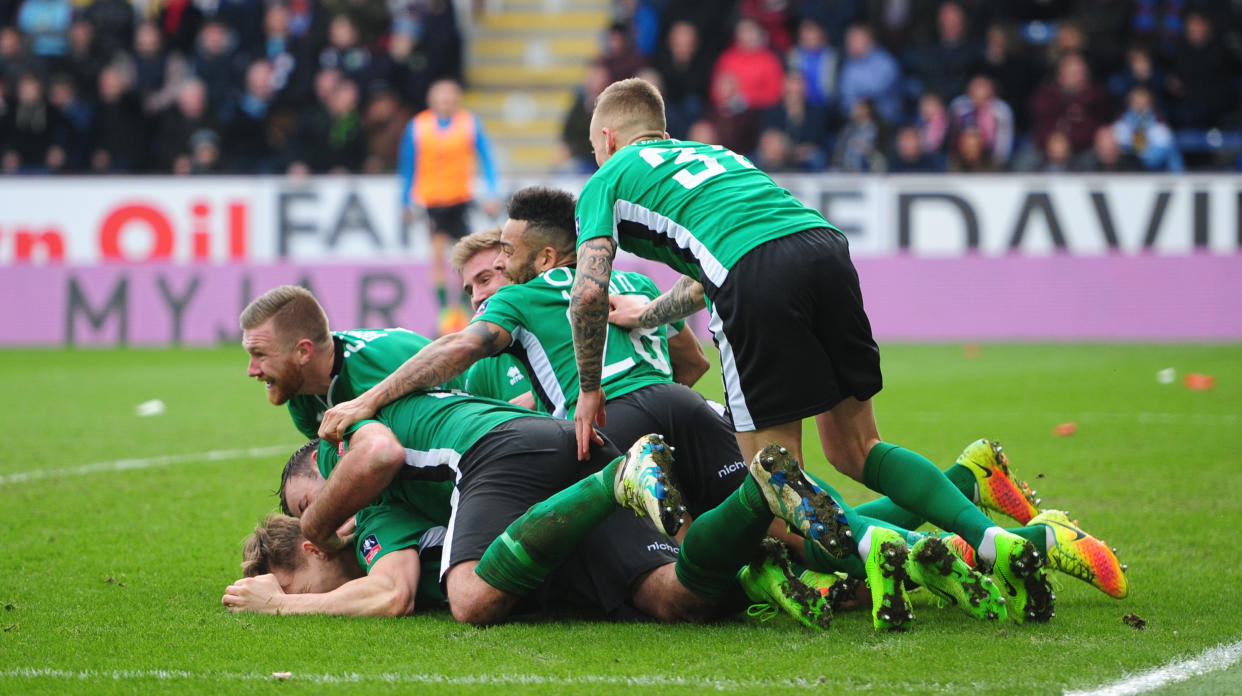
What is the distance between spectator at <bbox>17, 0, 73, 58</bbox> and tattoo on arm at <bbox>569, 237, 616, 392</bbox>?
16680 millimetres

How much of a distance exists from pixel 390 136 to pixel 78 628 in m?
13.8

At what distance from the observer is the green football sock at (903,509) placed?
4.84m

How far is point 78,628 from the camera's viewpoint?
13.9 feet

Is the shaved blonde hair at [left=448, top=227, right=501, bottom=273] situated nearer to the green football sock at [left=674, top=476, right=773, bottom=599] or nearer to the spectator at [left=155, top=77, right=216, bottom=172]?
the green football sock at [left=674, top=476, right=773, bottom=599]

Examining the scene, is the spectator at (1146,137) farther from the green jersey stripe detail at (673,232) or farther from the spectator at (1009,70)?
the green jersey stripe detail at (673,232)

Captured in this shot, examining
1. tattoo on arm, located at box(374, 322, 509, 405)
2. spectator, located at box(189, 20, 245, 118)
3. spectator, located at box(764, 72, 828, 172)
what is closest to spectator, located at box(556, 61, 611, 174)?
spectator, located at box(764, 72, 828, 172)

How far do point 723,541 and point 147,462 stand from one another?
485 centimetres

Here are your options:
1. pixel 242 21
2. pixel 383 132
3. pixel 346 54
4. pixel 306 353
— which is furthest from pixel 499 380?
pixel 242 21

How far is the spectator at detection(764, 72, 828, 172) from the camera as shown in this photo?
1673 centimetres

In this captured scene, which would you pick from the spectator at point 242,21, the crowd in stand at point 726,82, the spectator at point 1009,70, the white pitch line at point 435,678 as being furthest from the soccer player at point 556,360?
the spectator at point 242,21

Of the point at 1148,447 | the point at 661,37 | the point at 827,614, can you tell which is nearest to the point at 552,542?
the point at 827,614

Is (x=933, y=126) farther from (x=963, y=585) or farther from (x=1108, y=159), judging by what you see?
(x=963, y=585)

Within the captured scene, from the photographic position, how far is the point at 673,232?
457 centimetres

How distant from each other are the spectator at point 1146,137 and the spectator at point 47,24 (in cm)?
1321
